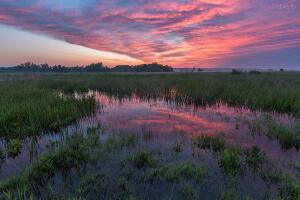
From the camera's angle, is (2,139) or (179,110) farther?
(179,110)

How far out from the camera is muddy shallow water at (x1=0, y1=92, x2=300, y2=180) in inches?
244

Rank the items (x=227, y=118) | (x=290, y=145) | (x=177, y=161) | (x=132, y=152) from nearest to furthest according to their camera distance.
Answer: (x=177, y=161), (x=132, y=152), (x=290, y=145), (x=227, y=118)

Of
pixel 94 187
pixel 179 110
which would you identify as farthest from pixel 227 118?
pixel 94 187

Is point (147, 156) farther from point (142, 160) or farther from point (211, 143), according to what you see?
point (211, 143)

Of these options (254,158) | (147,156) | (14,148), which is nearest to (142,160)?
(147,156)

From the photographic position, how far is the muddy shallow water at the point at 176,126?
244 inches

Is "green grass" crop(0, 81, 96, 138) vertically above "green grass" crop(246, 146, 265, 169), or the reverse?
"green grass" crop(0, 81, 96, 138)

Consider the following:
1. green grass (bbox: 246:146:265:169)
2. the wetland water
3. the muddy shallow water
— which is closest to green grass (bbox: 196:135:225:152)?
the wetland water

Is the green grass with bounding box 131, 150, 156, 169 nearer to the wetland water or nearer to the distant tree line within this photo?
the wetland water

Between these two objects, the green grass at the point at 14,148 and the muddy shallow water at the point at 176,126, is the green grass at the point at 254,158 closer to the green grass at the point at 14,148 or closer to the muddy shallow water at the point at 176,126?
the muddy shallow water at the point at 176,126

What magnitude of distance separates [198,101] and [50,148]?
38.1 feet

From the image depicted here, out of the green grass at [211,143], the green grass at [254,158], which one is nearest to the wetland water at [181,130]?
the green grass at [211,143]

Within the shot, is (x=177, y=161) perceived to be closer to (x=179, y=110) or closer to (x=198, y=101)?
(x=179, y=110)

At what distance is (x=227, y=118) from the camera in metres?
10.7
